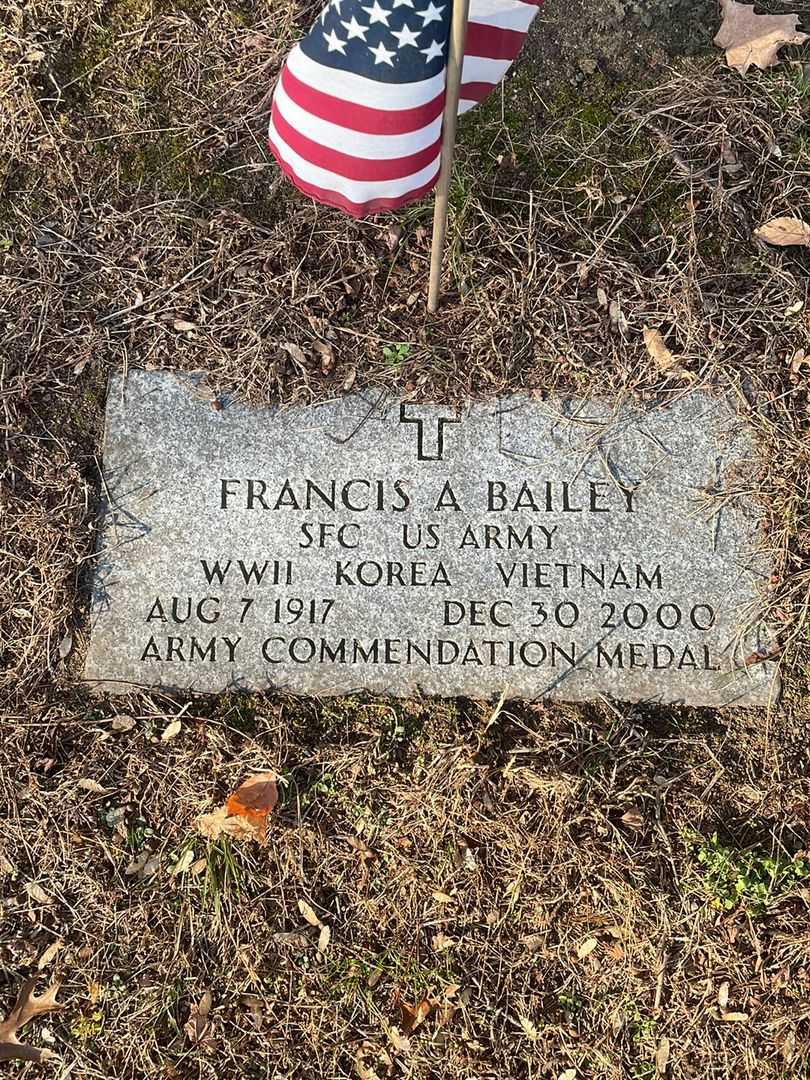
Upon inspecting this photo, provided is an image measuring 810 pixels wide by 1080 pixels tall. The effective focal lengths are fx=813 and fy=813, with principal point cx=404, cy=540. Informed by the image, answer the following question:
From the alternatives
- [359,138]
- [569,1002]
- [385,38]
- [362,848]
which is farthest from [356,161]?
[569,1002]

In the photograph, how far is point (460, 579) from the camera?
105 inches

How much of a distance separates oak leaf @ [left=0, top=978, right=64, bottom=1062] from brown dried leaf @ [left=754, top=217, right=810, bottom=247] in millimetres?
3504

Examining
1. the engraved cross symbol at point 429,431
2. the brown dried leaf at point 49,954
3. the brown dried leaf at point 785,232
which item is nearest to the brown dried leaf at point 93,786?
the brown dried leaf at point 49,954

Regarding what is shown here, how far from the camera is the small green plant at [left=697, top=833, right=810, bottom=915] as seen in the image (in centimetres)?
260

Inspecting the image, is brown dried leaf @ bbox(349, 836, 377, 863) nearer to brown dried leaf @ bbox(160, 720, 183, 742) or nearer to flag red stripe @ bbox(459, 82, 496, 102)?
brown dried leaf @ bbox(160, 720, 183, 742)

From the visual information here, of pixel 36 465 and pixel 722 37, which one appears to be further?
pixel 722 37

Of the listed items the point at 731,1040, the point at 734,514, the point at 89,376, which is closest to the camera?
the point at 731,1040

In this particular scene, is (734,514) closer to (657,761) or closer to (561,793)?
(657,761)

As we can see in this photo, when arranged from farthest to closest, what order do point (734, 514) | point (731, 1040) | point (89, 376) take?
1. point (89, 376)
2. point (734, 514)
3. point (731, 1040)

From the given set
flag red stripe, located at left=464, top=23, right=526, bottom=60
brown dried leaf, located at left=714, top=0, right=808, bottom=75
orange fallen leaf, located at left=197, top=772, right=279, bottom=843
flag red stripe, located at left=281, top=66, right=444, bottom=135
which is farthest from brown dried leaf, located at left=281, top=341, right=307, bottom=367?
brown dried leaf, located at left=714, top=0, right=808, bottom=75

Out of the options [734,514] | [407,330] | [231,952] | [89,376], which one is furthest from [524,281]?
[231,952]

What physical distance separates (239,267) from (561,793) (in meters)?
2.12

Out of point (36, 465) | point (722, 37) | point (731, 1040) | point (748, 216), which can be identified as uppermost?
point (722, 37)

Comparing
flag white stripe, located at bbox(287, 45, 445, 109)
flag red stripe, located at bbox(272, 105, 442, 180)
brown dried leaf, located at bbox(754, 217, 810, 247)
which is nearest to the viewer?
flag white stripe, located at bbox(287, 45, 445, 109)
